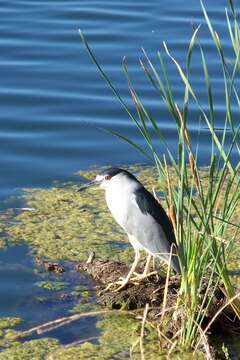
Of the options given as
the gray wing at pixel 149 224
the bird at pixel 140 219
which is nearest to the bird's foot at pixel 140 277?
the bird at pixel 140 219

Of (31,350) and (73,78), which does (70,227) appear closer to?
(31,350)

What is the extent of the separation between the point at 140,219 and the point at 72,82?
343 cm

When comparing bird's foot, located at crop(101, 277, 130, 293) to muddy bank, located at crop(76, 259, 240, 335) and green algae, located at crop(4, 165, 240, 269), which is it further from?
green algae, located at crop(4, 165, 240, 269)

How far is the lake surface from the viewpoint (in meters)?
7.29

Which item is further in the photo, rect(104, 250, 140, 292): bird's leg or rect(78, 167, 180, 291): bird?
rect(78, 167, 180, 291): bird

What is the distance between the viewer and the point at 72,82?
8.82 m

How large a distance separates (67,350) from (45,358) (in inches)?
5.2

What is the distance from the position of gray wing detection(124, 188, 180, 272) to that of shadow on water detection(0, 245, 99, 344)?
37cm

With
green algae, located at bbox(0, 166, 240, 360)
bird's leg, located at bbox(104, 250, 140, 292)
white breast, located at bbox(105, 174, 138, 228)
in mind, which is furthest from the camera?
Result: white breast, located at bbox(105, 174, 138, 228)

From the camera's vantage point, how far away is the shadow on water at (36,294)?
518cm

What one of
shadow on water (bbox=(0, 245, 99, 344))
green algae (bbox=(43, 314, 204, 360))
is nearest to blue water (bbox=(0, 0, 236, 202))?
shadow on water (bbox=(0, 245, 99, 344))

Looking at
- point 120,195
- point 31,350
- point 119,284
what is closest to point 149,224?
point 120,195

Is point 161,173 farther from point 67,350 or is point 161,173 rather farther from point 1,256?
point 1,256

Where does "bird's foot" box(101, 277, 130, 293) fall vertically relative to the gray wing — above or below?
below
